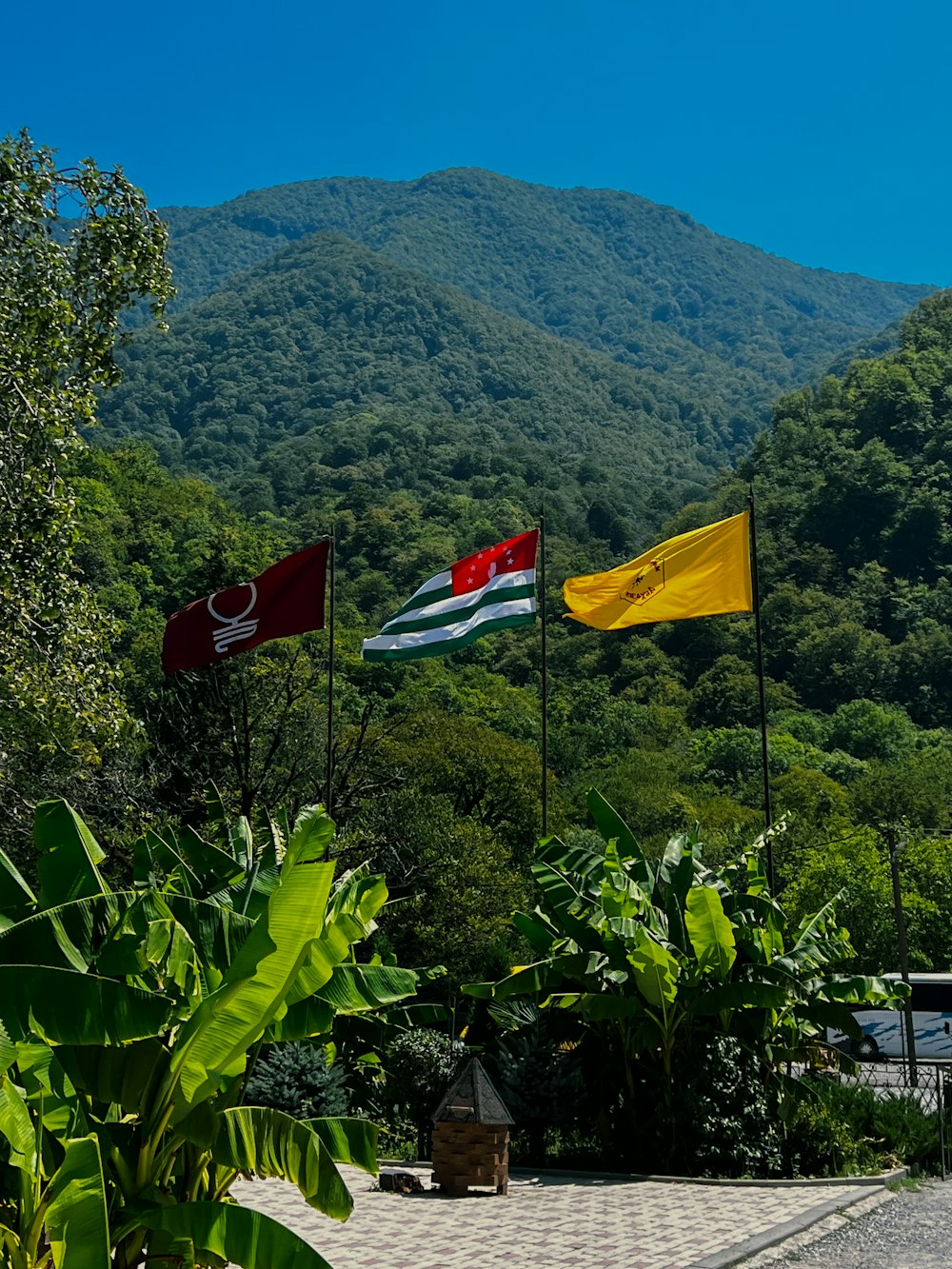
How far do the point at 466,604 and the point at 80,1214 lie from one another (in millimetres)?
13090

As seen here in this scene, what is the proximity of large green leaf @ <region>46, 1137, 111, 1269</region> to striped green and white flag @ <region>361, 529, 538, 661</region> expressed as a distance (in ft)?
40.7

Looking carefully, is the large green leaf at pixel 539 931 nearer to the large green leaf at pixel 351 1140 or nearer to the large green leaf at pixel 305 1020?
the large green leaf at pixel 305 1020

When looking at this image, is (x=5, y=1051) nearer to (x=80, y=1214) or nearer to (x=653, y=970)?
(x=80, y=1214)

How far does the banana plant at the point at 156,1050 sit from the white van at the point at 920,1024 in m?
30.5

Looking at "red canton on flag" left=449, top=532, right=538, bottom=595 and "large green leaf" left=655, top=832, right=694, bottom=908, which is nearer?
"large green leaf" left=655, top=832, right=694, bottom=908

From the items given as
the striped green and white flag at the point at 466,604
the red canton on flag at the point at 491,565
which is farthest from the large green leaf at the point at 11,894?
the red canton on flag at the point at 491,565

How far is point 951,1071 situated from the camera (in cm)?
1588

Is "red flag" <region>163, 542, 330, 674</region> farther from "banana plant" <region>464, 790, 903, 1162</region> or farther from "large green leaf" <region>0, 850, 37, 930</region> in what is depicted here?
"large green leaf" <region>0, 850, 37, 930</region>

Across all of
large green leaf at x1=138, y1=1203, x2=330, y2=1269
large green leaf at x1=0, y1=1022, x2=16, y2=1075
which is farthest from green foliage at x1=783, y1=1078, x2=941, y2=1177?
large green leaf at x1=0, y1=1022, x2=16, y2=1075

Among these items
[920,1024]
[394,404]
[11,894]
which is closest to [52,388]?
[11,894]

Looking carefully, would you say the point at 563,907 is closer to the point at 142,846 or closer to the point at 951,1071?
the point at 951,1071

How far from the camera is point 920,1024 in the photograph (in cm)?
3616

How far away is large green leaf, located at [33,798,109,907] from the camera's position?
820cm

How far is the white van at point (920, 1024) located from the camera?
36.0 metres
